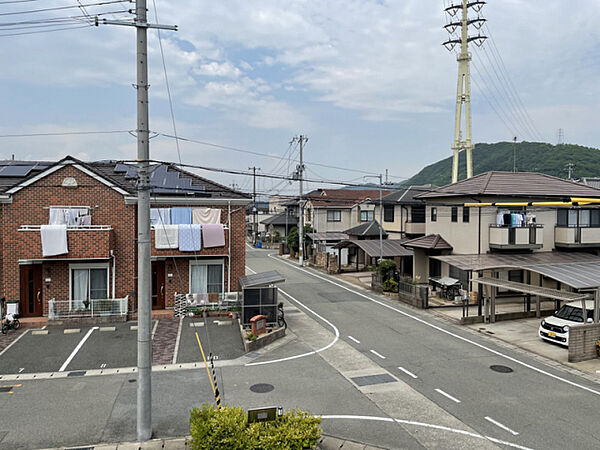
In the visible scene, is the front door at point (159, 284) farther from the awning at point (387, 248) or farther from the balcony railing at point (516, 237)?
the balcony railing at point (516, 237)

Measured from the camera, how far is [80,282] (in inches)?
814

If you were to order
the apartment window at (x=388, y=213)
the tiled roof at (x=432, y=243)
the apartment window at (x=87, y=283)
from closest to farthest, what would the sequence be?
the apartment window at (x=87, y=283), the tiled roof at (x=432, y=243), the apartment window at (x=388, y=213)

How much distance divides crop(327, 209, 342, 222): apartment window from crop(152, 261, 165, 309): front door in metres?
33.3

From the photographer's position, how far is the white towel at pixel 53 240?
1928 centimetres

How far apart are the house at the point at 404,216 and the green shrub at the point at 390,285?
567cm

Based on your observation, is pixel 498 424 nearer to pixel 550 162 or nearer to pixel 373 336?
pixel 373 336

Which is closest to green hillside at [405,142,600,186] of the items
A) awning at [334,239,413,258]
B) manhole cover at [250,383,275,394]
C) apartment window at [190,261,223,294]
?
awning at [334,239,413,258]

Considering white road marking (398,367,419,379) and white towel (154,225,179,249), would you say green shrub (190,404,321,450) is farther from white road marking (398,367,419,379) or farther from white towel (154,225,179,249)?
white towel (154,225,179,249)

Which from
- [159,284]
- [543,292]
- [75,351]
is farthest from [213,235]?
[543,292]

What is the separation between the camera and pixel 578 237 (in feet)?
82.1

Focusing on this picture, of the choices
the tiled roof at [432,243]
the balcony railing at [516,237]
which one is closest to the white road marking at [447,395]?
the balcony railing at [516,237]

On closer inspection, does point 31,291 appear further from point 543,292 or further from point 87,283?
point 543,292

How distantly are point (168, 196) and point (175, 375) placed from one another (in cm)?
1132

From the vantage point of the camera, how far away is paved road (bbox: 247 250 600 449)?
10320 mm
